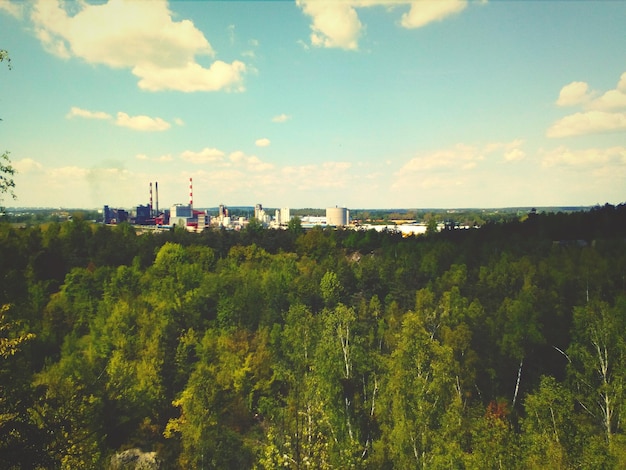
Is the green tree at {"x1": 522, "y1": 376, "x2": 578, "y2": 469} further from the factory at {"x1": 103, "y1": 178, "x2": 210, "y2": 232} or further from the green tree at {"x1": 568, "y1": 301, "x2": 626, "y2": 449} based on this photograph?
the factory at {"x1": 103, "y1": 178, "x2": 210, "y2": 232}

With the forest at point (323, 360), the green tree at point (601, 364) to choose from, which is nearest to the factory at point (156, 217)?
the forest at point (323, 360)

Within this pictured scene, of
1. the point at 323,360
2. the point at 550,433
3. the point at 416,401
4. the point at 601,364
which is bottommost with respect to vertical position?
the point at 550,433

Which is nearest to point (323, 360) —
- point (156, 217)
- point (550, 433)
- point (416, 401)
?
point (416, 401)

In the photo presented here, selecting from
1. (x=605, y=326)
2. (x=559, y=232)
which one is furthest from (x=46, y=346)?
(x=559, y=232)

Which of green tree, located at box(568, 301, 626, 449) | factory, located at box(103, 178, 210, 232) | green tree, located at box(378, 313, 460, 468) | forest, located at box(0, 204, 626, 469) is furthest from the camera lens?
factory, located at box(103, 178, 210, 232)

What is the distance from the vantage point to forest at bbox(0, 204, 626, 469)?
57.0ft

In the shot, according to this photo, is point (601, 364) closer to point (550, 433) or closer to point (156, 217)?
point (550, 433)

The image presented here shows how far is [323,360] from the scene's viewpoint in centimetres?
3003

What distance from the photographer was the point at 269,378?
3700 cm

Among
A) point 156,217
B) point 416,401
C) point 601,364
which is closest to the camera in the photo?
point 416,401

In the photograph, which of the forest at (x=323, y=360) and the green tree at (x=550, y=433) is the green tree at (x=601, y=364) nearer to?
the forest at (x=323, y=360)

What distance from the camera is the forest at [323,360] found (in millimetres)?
17375

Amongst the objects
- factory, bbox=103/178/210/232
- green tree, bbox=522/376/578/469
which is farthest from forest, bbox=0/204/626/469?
factory, bbox=103/178/210/232

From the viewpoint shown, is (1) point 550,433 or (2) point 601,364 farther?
(2) point 601,364
